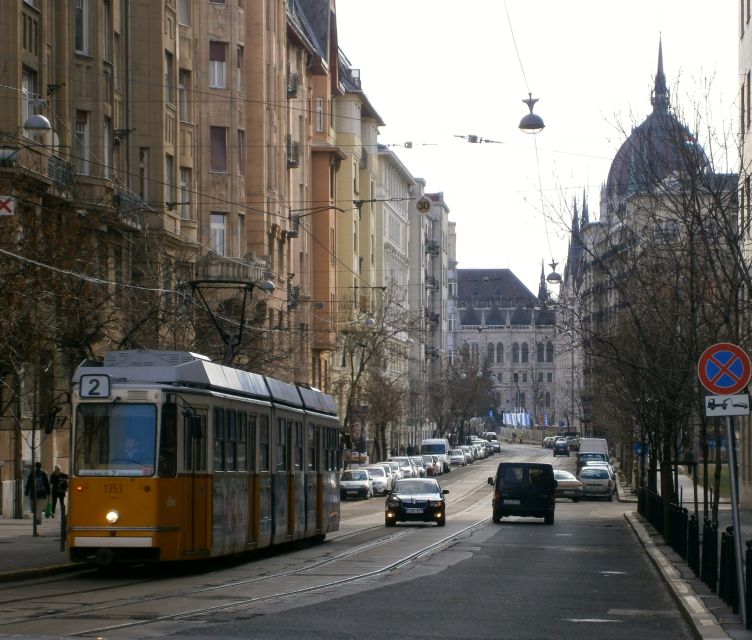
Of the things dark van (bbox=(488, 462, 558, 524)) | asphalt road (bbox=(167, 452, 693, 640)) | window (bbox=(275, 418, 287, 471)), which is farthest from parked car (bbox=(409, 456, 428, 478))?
window (bbox=(275, 418, 287, 471))

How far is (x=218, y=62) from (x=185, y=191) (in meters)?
10.7

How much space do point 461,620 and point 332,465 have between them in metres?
17.0

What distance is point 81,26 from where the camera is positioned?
4397 cm

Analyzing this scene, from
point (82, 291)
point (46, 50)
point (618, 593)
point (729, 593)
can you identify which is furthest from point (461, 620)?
point (46, 50)

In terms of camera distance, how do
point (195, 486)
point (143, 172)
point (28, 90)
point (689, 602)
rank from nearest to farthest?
point (689, 602) < point (195, 486) < point (28, 90) < point (143, 172)

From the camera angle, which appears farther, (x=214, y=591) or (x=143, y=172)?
(x=143, y=172)

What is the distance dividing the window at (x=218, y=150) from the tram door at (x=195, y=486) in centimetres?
4051

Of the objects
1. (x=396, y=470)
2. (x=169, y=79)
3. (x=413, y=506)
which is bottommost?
(x=413, y=506)

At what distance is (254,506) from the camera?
84.0 ft

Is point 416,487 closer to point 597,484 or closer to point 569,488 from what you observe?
point 597,484

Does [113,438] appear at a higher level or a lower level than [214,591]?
higher

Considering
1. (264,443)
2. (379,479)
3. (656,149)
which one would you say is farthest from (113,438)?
(379,479)

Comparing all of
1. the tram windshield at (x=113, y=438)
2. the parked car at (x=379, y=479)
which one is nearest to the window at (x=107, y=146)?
the tram windshield at (x=113, y=438)

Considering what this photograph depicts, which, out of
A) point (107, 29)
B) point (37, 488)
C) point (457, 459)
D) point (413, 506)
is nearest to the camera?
point (37, 488)
